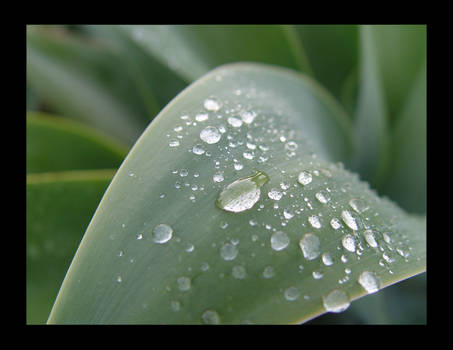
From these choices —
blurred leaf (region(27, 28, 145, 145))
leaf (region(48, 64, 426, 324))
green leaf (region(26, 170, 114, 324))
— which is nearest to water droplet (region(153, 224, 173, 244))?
leaf (region(48, 64, 426, 324))

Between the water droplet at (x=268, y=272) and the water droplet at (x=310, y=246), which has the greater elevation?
the water droplet at (x=310, y=246)

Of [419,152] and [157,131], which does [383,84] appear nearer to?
[419,152]

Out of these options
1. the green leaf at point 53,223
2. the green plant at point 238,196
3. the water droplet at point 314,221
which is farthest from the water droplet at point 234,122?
the green leaf at point 53,223

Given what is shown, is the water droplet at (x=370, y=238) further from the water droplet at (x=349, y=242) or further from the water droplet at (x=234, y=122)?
the water droplet at (x=234, y=122)

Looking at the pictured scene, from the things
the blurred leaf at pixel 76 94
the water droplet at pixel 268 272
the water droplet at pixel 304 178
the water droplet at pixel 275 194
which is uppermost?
the blurred leaf at pixel 76 94

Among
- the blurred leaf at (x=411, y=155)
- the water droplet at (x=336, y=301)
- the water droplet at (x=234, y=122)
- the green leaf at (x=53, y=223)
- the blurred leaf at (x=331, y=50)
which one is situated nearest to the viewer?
the water droplet at (x=336, y=301)

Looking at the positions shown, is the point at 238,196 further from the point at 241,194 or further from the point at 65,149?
the point at 65,149

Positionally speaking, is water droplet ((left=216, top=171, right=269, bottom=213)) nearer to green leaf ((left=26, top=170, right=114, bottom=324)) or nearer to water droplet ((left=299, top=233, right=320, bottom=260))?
water droplet ((left=299, top=233, right=320, bottom=260))
